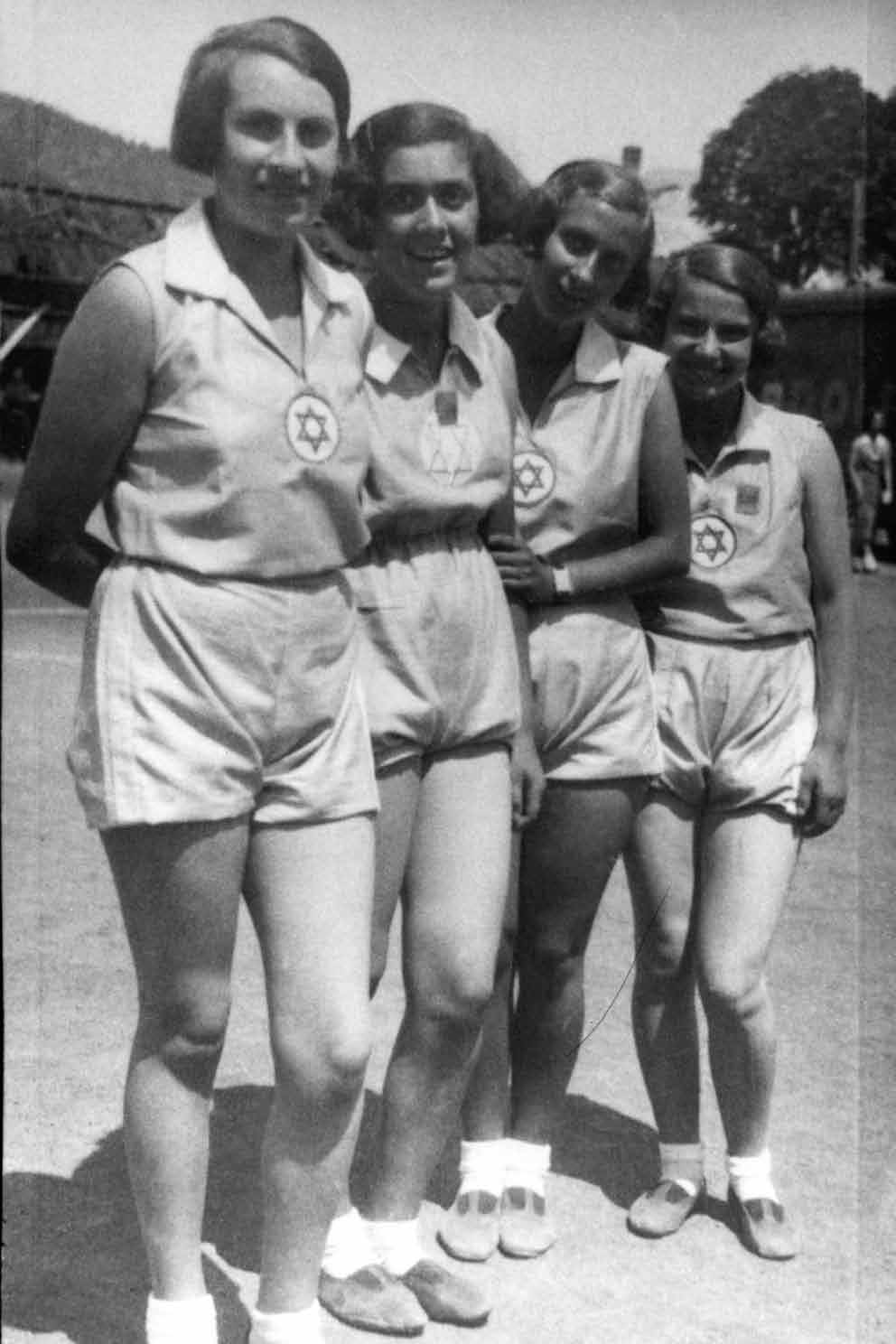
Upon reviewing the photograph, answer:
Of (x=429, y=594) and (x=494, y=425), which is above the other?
(x=494, y=425)

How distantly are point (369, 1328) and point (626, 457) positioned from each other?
1.59 m

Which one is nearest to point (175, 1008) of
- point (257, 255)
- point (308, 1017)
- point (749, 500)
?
point (308, 1017)

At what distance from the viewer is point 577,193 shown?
3324 mm

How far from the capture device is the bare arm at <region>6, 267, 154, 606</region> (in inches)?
102

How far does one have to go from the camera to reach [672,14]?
2936 mm

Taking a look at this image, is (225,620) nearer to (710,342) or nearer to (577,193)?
(577,193)

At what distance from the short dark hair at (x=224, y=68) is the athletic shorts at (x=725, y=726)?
4.49ft

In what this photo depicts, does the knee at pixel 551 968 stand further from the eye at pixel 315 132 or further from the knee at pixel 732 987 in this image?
the eye at pixel 315 132

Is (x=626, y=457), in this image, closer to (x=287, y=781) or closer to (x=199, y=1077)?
(x=287, y=781)

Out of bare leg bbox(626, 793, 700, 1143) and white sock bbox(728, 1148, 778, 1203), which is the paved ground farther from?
bare leg bbox(626, 793, 700, 1143)

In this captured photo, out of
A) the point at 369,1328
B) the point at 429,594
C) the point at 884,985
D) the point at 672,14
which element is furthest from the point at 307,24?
the point at 884,985

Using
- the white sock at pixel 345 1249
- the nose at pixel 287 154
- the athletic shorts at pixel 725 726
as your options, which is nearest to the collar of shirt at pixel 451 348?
the nose at pixel 287 154

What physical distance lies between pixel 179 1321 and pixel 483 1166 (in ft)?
3.15

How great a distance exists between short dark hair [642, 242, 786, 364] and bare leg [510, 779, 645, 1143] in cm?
92
